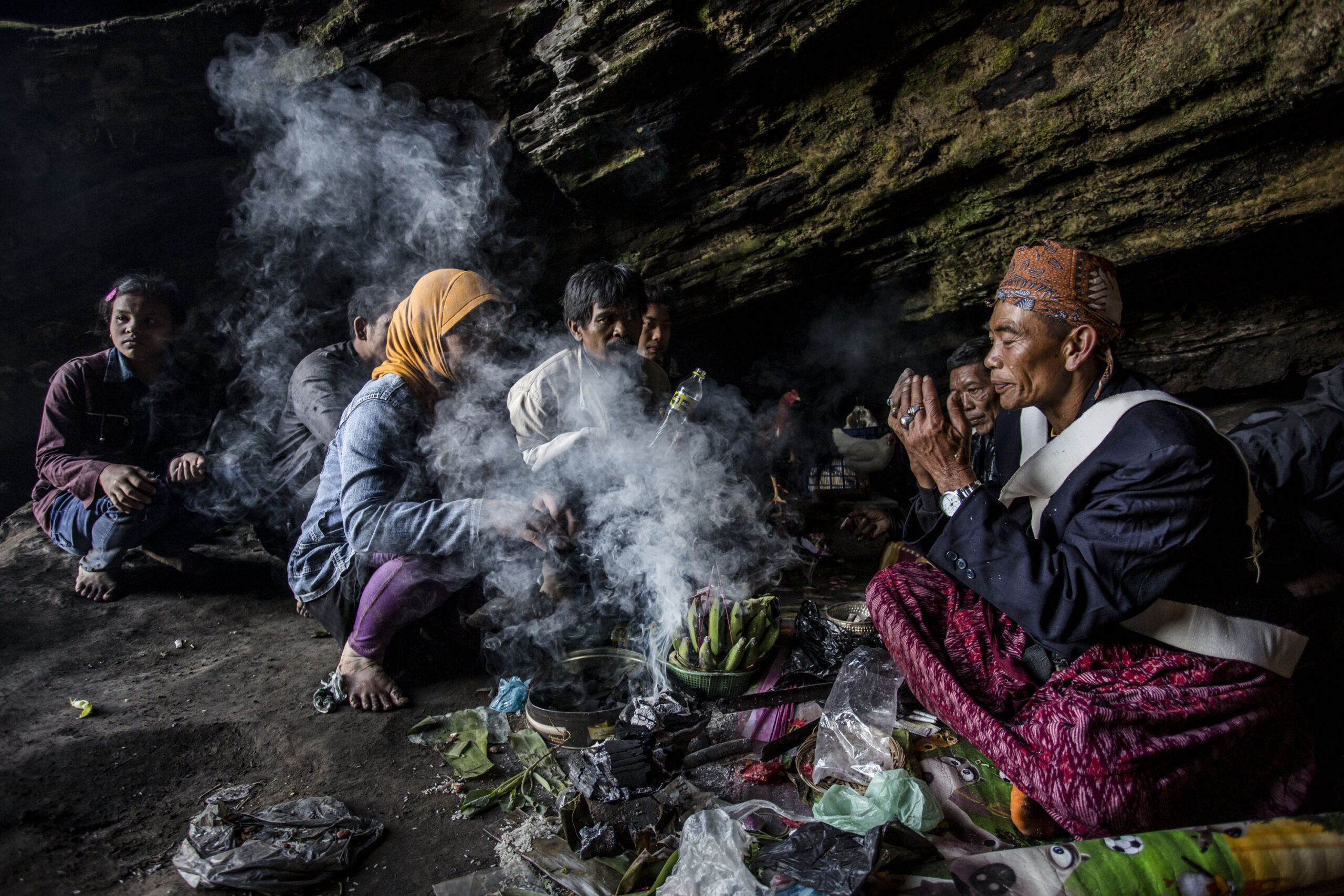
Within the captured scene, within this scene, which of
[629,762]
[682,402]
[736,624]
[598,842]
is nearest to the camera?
[598,842]

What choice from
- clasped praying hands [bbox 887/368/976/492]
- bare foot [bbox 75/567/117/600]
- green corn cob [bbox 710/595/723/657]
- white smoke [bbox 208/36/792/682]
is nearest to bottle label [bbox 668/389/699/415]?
white smoke [bbox 208/36/792/682]

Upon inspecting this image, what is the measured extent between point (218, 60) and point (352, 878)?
715 centimetres

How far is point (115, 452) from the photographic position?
499cm

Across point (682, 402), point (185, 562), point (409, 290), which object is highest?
point (409, 290)

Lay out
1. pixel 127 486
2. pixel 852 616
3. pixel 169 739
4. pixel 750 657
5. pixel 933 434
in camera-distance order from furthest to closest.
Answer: pixel 127 486 → pixel 852 616 → pixel 750 657 → pixel 169 739 → pixel 933 434

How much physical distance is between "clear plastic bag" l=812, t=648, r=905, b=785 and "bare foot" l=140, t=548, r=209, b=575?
528 centimetres

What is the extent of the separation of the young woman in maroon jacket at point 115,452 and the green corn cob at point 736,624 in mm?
4314

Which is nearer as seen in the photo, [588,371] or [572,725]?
[572,725]

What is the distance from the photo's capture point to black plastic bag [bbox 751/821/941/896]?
5.58 feet

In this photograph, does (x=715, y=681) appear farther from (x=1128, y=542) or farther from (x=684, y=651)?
(x=1128, y=542)

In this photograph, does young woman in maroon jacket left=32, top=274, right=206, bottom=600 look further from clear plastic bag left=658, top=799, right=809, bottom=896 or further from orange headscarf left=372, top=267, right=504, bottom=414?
clear plastic bag left=658, top=799, right=809, bottom=896

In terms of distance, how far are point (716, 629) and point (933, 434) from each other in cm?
152

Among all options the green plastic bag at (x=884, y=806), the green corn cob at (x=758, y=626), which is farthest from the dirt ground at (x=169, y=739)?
the green corn cob at (x=758, y=626)

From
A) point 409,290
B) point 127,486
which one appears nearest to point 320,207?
point 409,290
